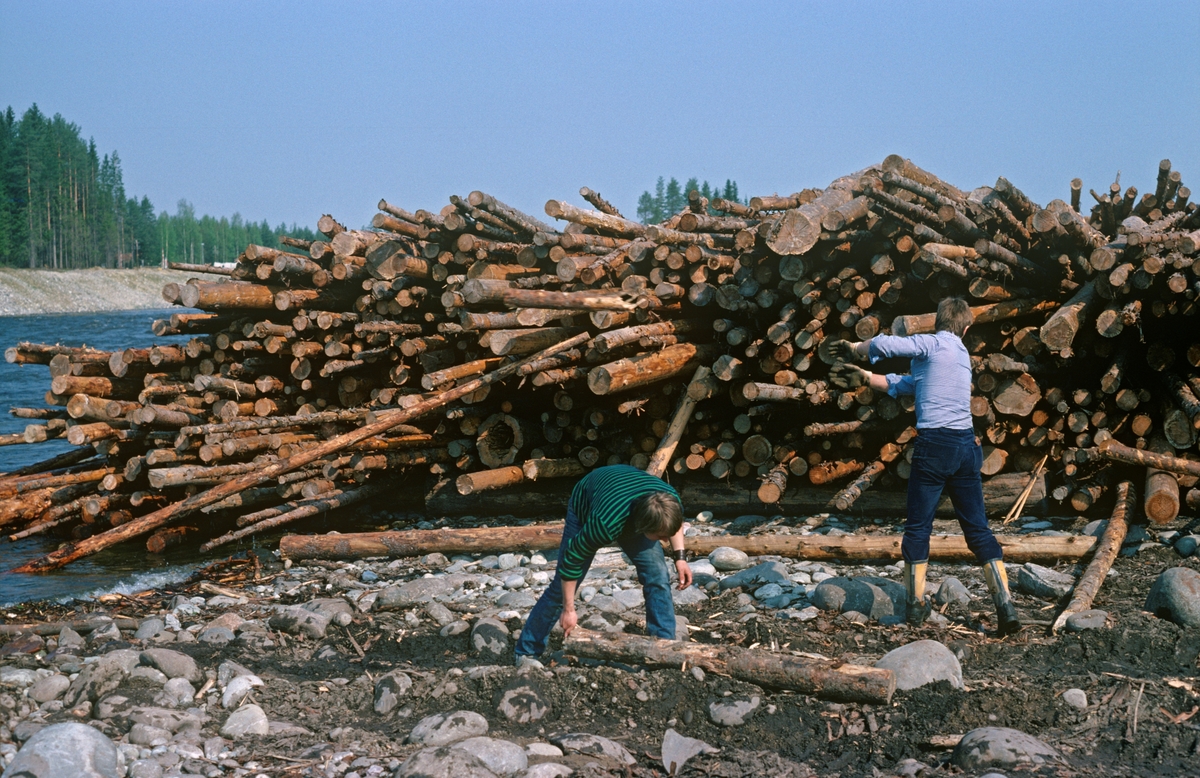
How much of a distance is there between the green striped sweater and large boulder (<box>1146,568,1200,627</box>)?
3.13 metres

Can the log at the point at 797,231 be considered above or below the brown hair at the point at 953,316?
above

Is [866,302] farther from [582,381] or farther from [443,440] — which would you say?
[443,440]

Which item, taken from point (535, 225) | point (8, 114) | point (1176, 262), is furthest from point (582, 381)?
point (8, 114)

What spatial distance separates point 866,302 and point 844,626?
294cm

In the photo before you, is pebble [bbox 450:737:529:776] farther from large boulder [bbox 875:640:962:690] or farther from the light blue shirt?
the light blue shirt

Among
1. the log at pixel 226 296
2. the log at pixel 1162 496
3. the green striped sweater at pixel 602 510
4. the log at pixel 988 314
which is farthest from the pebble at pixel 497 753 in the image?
the log at pixel 226 296

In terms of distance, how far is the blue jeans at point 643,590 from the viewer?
5055 mm

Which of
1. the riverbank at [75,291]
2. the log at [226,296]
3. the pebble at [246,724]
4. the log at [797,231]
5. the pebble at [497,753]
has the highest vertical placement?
the riverbank at [75,291]

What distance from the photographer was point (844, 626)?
19.2 feet

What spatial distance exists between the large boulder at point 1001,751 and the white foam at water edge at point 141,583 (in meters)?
6.86

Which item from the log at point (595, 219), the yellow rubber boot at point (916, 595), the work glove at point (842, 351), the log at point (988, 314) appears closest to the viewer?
the yellow rubber boot at point (916, 595)

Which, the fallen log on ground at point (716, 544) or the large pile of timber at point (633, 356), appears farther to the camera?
the large pile of timber at point (633, 356)

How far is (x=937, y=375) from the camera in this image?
5.78 metres

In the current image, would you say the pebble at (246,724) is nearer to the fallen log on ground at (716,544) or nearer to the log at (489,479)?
the fallen log on ground at (716,544)
